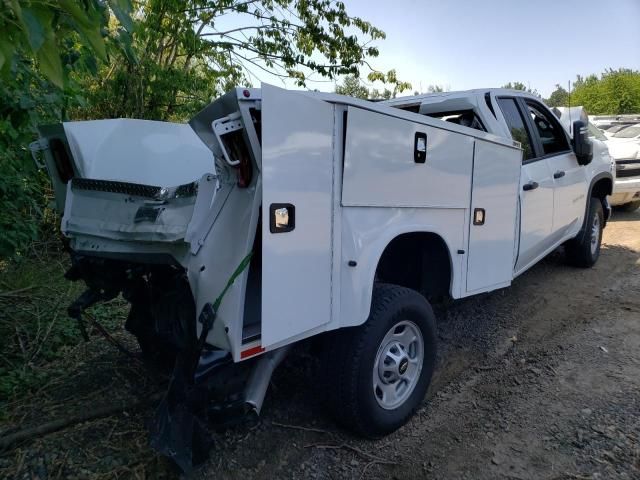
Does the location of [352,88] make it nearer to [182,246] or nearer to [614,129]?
[614,129]

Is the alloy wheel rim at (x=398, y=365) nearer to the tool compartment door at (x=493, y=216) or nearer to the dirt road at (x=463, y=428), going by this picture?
the dirt road at (x=463, y=428)

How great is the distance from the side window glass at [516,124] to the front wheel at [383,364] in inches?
84.5

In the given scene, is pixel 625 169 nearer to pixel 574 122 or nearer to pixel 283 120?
pixel 574 122

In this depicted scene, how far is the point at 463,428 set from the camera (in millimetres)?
3061

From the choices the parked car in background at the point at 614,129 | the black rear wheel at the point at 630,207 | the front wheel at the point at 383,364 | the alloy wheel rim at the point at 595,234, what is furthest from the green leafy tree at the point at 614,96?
the front wheel at the point at 383,364

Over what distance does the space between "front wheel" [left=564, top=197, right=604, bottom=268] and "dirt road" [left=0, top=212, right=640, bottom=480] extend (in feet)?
5.29

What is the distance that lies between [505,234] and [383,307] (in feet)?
5.35

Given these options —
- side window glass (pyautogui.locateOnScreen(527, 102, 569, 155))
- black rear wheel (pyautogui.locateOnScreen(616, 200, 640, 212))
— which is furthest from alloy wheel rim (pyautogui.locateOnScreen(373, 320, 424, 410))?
black rear wheel (pyautogui.locateOnScreen(616, 200, 640, 212))

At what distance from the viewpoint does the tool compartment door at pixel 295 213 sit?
2102 millimetres

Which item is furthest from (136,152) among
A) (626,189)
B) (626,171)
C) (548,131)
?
(626,171)

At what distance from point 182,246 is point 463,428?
6.62ft

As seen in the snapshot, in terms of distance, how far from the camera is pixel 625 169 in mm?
9172

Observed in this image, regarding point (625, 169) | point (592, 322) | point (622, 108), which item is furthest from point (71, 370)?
point (622, 108)

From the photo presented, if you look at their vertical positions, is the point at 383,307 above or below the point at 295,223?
below
